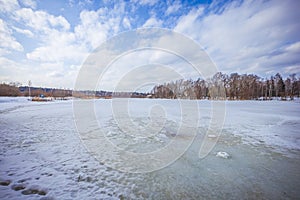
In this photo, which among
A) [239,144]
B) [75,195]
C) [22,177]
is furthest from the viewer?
[239,144]

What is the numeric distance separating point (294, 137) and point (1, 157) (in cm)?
952

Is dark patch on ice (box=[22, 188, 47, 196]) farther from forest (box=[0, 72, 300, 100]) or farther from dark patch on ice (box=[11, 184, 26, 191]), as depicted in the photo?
forest (box=[0, 72, 300, 100])

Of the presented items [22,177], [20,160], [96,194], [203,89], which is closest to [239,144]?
[96,194]

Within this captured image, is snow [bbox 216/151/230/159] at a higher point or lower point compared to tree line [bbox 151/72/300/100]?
lower

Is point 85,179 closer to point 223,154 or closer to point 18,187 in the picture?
point 18,187

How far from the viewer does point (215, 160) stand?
3.80m

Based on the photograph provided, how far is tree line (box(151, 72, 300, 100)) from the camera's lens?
54.3 meters

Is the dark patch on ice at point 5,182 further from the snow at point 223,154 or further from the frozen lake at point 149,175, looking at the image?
the snow at point 223,154

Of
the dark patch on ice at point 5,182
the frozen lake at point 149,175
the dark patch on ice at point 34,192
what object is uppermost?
the dark patch on ice at point 5,182

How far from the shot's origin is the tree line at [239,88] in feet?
178

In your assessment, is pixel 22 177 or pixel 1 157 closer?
pixel 22 177

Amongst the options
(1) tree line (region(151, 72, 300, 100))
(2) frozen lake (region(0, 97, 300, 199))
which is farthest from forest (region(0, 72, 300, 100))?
(2) frozen lake (region(0, 97, 300, 199))

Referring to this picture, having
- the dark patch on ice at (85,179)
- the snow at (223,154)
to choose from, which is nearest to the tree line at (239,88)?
the snow at (223,154)

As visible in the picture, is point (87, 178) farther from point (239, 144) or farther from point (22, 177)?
point (239, 144)
